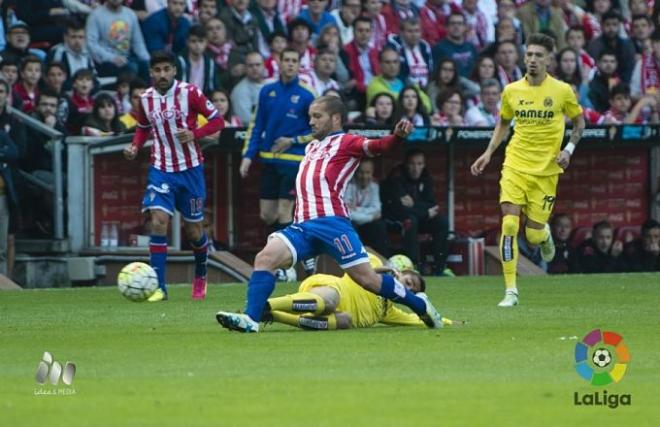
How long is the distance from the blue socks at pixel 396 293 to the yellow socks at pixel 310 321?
1.80 feet

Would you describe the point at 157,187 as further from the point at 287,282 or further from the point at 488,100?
the point at 488,100

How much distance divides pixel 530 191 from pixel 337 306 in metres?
3.85

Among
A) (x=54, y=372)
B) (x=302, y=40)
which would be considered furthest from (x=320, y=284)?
(x=302, y=40)

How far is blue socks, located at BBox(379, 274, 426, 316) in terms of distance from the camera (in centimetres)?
1221

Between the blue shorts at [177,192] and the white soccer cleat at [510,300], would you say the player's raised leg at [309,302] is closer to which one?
the white soccer cleat at [510,300]

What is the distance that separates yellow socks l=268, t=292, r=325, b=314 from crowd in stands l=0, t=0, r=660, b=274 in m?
7.46

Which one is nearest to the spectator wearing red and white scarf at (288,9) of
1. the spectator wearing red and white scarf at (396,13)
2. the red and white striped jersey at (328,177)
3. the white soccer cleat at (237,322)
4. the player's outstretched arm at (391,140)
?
the spectator wearing red and white scarf at (396,13)

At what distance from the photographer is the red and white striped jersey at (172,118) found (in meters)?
16.4

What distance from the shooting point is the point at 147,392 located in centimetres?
Result: 916

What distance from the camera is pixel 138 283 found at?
1596cm

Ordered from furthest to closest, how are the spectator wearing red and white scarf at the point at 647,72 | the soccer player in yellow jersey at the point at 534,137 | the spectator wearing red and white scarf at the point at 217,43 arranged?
the spectator wearing red and white scarf at the point at 647,72 → the spectator wearing red and white scarf at the point at 217,43 → the soccer player in yellow jersey at the point at 534,137

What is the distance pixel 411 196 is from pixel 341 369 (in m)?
11.9

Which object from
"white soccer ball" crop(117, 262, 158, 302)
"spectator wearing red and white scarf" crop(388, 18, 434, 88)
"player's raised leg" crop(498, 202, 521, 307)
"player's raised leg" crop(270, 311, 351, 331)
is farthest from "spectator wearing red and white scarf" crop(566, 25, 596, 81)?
"player's raised leg" crop(270, 311, 351, 331)

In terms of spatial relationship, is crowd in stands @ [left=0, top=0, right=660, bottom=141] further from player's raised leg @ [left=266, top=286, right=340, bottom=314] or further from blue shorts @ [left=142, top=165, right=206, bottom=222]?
player's raised leg @ [left=266, top=286, right=340, bottom=314]
